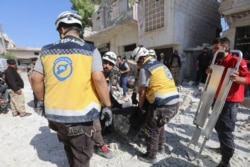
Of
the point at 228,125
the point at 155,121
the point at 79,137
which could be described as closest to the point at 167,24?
the point at 155,121

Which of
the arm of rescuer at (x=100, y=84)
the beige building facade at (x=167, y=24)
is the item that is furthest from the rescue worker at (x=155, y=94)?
the beige building facade at (x=167, y=24)

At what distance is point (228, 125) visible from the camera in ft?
7.64

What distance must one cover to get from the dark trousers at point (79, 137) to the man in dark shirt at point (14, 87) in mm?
4021

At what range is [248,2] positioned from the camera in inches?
257

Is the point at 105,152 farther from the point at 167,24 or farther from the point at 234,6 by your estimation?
the point at 167,24

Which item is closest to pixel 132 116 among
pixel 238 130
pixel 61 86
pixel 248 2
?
pixel 61 86

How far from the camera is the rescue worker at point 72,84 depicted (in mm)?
1634

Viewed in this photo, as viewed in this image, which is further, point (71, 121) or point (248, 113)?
point (248, 113)

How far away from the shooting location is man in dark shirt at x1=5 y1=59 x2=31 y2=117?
5066mm

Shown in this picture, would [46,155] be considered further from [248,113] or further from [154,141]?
[248,113]

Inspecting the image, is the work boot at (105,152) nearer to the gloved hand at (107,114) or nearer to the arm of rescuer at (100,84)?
the gloved hand at (107,114)

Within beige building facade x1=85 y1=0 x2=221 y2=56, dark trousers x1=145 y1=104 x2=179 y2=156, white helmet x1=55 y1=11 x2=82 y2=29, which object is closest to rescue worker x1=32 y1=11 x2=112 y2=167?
white helmet x1=55 y1=11 x2=82 y2=29

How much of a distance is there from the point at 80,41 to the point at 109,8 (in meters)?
14.1

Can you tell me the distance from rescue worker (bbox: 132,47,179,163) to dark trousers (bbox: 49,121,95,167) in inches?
44.6
